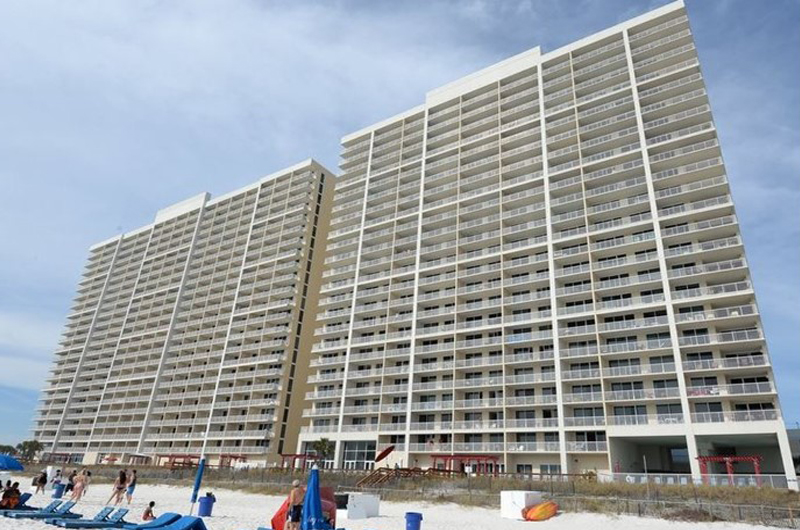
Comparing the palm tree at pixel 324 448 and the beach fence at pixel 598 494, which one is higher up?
the palm tree at pixel 324 448

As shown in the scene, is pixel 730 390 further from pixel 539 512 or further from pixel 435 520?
pixel 435 520

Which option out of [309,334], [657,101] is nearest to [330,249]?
[309,334]

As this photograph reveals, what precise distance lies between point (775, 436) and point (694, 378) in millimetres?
6317

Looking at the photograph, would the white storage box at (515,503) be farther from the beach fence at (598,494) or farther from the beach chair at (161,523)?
the beach chair at (161,523)

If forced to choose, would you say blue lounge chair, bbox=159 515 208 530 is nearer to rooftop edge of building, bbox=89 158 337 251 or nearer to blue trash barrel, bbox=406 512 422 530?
blue trash barrel, bbox=406 512 422 530

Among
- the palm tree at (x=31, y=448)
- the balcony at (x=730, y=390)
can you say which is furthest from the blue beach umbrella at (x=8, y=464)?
the palm tree at (x=31, y=448)

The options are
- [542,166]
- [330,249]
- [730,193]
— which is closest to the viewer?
[730,193]

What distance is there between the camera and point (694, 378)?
42781 millimetres

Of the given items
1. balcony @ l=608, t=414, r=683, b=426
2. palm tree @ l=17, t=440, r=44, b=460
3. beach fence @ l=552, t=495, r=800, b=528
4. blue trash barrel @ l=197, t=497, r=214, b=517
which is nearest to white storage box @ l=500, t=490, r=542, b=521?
beach fence @ l=552, t=495, r=800, b=528

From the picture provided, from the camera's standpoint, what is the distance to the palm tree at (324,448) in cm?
5512

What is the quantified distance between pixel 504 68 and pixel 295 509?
61.9 m

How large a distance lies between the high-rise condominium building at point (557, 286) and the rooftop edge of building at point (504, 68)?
209 millimetres

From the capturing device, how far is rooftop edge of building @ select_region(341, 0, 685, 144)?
56250 mm

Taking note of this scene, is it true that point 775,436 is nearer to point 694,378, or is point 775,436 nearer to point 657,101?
point 694,378
